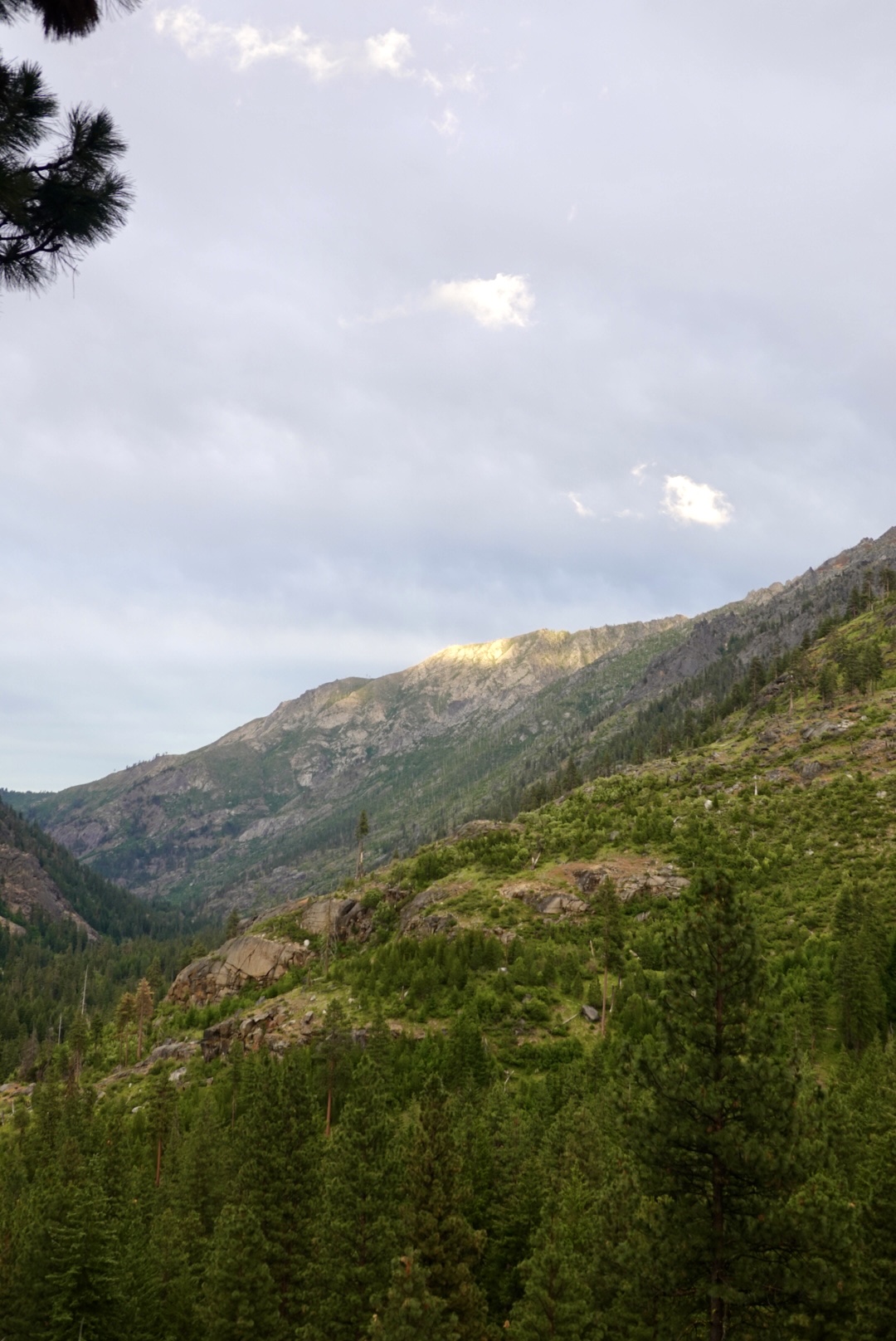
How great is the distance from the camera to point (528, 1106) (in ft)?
166

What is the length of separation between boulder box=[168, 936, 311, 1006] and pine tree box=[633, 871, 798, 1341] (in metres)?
76.8

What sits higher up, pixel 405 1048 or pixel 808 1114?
pixel 808 1114

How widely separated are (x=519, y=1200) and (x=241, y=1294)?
12518 mm

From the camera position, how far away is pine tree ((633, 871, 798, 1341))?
56.0 feet

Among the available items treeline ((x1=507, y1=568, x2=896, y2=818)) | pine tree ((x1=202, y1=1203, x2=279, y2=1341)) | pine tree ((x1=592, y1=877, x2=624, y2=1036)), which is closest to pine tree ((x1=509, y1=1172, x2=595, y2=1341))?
pine tree ((x1=202, y1=1203, x2=279, y2=1341))

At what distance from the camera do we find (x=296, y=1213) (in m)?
32.2

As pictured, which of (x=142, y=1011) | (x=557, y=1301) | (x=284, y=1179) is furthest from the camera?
(x=142, y=1011)

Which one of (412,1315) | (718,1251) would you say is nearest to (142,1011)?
(412,1315)

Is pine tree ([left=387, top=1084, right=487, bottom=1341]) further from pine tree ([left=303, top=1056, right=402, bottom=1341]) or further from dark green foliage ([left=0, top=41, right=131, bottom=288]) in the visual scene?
dark green foliage ([left=0, top=41, right=131, bottom=288])

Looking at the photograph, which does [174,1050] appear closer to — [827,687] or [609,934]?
[609,934]

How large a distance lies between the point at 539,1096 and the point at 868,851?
51417 millimetres

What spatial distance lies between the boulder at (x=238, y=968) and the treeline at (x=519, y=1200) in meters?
31.2

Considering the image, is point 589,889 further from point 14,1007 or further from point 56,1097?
point 14,1007

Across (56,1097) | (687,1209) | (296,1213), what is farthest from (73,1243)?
(56,1097)
